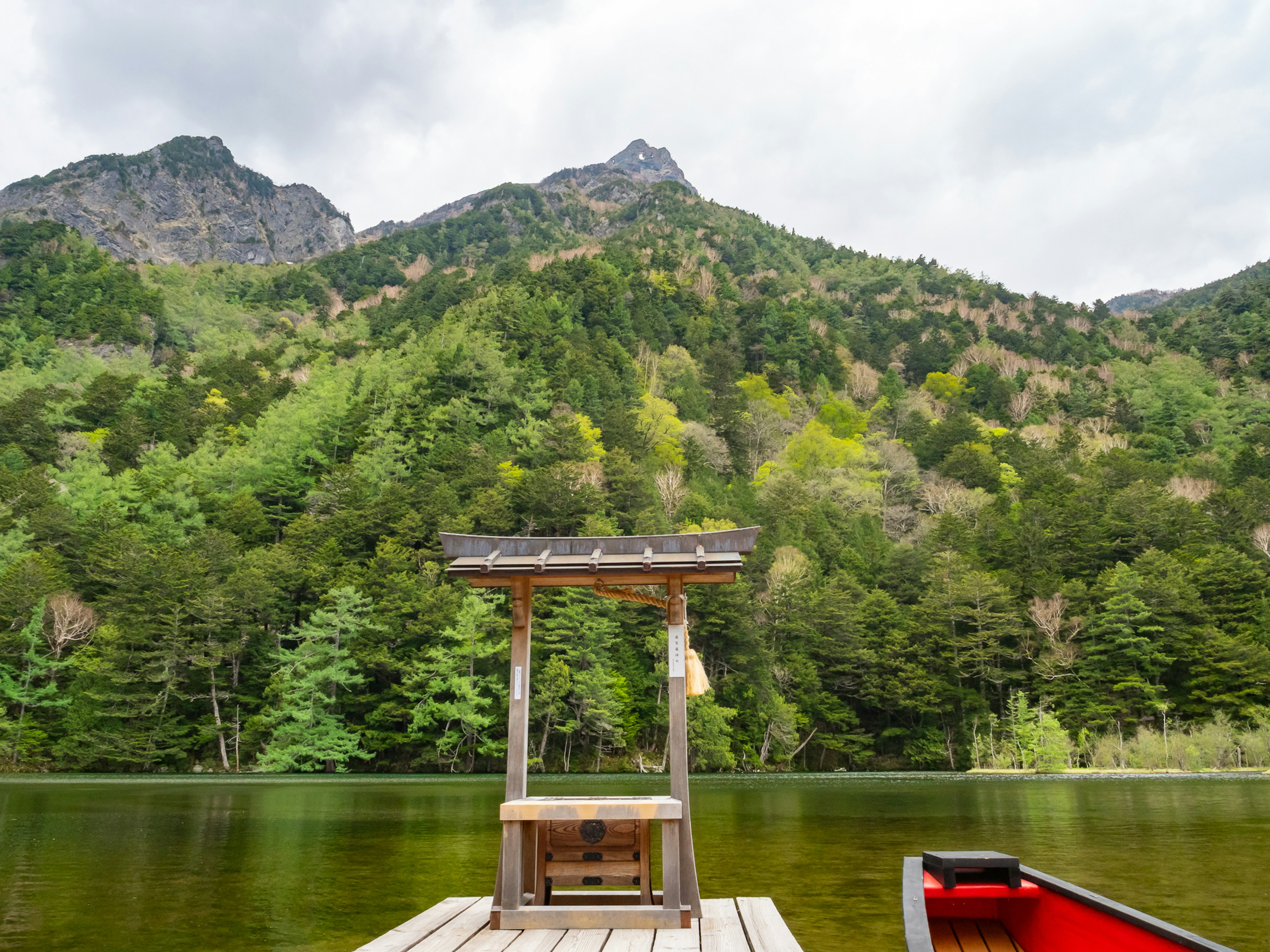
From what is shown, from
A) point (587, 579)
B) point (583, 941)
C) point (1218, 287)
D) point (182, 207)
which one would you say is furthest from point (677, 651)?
point (182, 207)

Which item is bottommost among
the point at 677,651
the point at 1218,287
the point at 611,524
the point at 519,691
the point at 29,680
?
the point at 29,680

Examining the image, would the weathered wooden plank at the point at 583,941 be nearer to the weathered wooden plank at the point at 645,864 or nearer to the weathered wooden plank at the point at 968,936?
the weathered wooden plank at the point at 645,864

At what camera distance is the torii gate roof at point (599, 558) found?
6555 millimetres

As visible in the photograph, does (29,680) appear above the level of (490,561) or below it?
below

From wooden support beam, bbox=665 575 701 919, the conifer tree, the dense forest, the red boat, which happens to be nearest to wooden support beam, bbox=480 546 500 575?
wooden support beam, bbox=665 575 701 919

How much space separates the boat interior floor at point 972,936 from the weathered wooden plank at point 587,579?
106 inches

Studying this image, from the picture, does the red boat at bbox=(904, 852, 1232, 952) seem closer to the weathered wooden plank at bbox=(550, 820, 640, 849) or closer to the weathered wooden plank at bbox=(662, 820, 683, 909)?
the weathered wooden plank at bbox=(662, 820, 683, 909)

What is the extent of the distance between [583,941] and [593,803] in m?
0.89

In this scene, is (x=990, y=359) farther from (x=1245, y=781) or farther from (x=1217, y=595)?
(x=1245, y=781)

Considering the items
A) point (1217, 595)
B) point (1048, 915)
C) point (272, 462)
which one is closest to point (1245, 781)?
point (1217, 595)

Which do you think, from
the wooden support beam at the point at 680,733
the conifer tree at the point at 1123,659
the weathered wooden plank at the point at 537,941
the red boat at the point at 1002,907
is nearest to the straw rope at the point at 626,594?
the wooden support beam at the point at 680,733

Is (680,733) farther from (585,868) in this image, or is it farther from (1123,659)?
(1123,659)

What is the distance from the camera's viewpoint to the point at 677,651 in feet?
22.0

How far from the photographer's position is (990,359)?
246 feet
